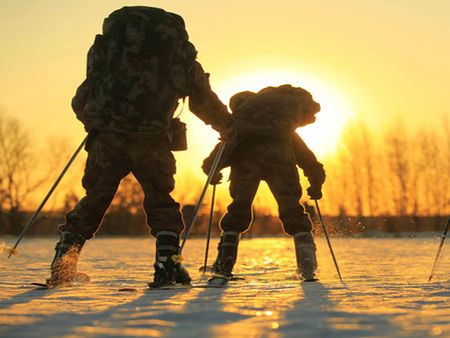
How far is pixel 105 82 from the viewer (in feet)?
15.7

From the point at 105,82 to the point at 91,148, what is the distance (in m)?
0.51

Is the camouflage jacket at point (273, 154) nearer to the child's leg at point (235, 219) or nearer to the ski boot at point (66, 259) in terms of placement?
the child's leg at point (235, 219)

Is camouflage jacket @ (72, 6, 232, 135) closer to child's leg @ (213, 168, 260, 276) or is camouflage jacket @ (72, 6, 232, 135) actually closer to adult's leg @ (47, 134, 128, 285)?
adult's leg @ (47, 134, 128, 285)

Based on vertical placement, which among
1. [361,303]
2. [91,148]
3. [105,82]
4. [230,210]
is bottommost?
[361,303]

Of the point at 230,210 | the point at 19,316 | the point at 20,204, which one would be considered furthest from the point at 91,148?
the point at 20,204

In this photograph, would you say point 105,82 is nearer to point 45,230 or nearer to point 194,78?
point 194,78

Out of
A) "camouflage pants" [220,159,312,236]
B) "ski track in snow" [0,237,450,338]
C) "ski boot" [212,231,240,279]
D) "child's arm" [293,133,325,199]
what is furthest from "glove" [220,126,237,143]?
"ski track in snow" [0,237,450,338]

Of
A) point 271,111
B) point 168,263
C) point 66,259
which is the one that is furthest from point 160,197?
point 271,111

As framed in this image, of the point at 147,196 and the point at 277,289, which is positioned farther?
the point at 147,196

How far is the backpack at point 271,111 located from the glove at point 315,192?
0.61 metres

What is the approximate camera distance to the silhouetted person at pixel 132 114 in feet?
15.6

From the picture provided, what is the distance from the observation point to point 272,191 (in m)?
5.99

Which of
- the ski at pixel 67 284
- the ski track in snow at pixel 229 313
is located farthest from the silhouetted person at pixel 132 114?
the ski track in snow at pixel 229 313

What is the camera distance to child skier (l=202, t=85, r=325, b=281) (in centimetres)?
582
